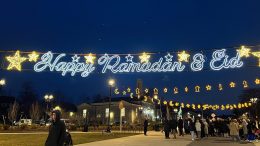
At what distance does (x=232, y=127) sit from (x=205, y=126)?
247 inches

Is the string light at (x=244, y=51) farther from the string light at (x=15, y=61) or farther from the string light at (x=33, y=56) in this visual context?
the string light at (x=15, y=61)

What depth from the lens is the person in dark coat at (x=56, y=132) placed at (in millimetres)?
9156

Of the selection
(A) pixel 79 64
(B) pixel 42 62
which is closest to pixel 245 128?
(A) pixel 79 64

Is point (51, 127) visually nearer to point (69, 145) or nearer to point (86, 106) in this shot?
point (69, 145)

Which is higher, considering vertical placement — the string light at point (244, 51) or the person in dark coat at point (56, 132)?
the string light at point (244, 51)

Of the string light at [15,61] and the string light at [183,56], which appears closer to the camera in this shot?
the string light at [15,61]

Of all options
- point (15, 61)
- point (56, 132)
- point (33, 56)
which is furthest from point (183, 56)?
point (56, 132)

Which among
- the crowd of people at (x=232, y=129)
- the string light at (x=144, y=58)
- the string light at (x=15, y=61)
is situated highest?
the string light at (x=144, y=58)

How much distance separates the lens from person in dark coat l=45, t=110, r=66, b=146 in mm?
9156

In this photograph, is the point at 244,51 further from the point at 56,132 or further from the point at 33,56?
the point at 56,132

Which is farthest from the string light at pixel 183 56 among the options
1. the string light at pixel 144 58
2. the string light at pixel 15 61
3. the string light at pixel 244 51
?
the string light at pixel 15 61

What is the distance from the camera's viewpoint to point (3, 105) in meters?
112

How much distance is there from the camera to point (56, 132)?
30.2 feet

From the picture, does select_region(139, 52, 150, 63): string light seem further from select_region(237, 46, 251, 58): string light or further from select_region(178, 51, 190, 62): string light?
select_region(237, 46, 251, 58): string light
